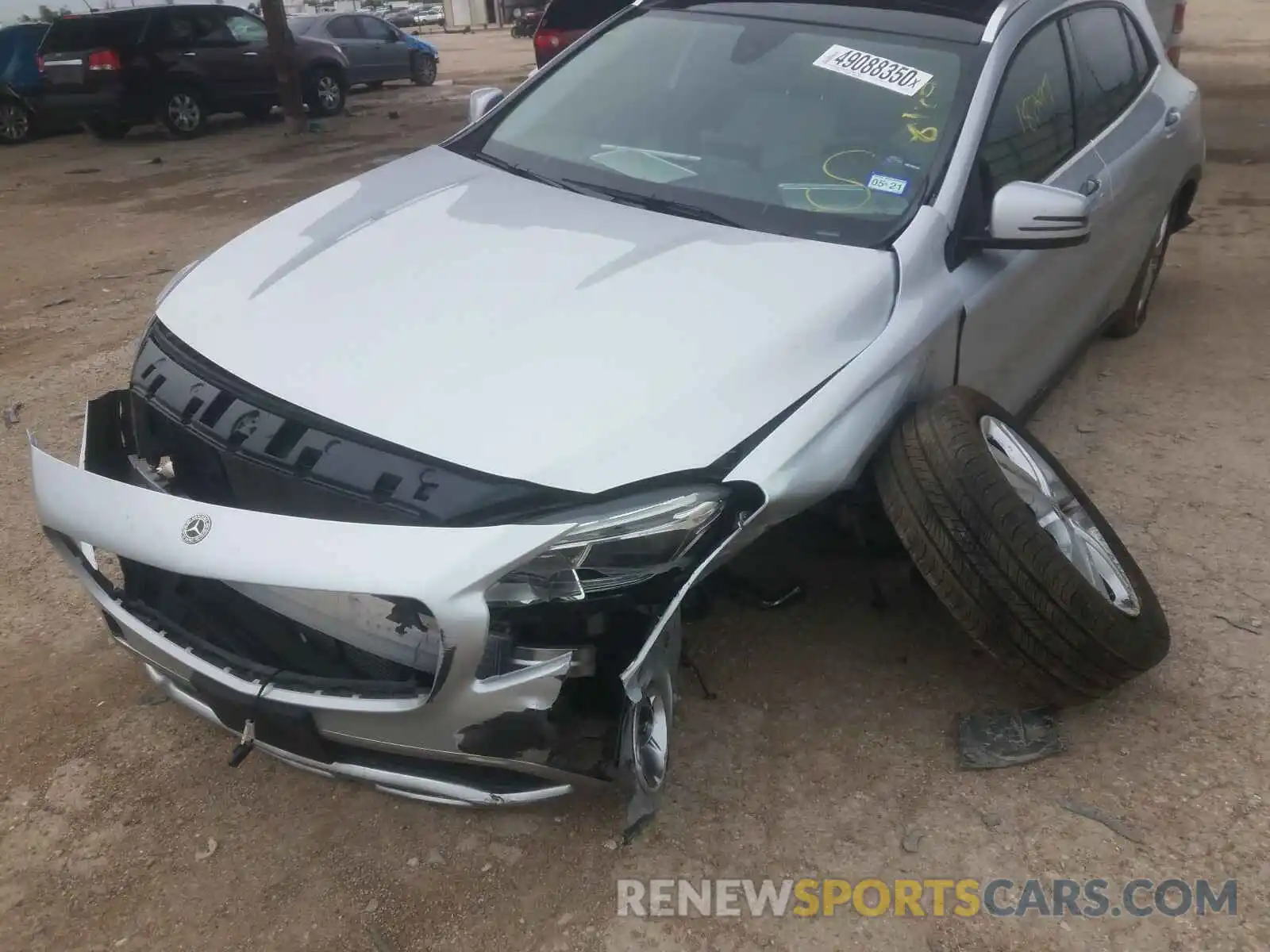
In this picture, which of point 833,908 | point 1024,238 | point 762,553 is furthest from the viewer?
point 762,553

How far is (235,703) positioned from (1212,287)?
18.3 ft

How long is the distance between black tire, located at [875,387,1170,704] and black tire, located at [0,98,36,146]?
47.5ft

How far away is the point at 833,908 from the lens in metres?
2.14

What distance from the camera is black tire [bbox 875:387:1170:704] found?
7.43 ft

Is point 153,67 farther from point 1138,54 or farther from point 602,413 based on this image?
point 602,413

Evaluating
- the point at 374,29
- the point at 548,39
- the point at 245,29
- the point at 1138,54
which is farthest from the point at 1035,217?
the point at 374,29

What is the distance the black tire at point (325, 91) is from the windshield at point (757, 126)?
40.5 feet

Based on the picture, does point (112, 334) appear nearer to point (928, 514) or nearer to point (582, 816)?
point (582, 816)

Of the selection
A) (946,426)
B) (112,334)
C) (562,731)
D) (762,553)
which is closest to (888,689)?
(762,553)

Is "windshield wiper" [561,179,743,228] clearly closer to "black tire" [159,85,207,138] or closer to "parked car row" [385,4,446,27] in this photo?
"black tire" [159,85,207,138]

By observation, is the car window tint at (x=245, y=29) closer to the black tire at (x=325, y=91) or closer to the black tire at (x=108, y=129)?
the black tire at (x=325, y=91)

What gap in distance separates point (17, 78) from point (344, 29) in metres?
5.54

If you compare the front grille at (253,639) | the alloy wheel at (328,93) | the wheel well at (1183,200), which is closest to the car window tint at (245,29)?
the alloy wheel at (328,93)

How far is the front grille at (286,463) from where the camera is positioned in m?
1.85
